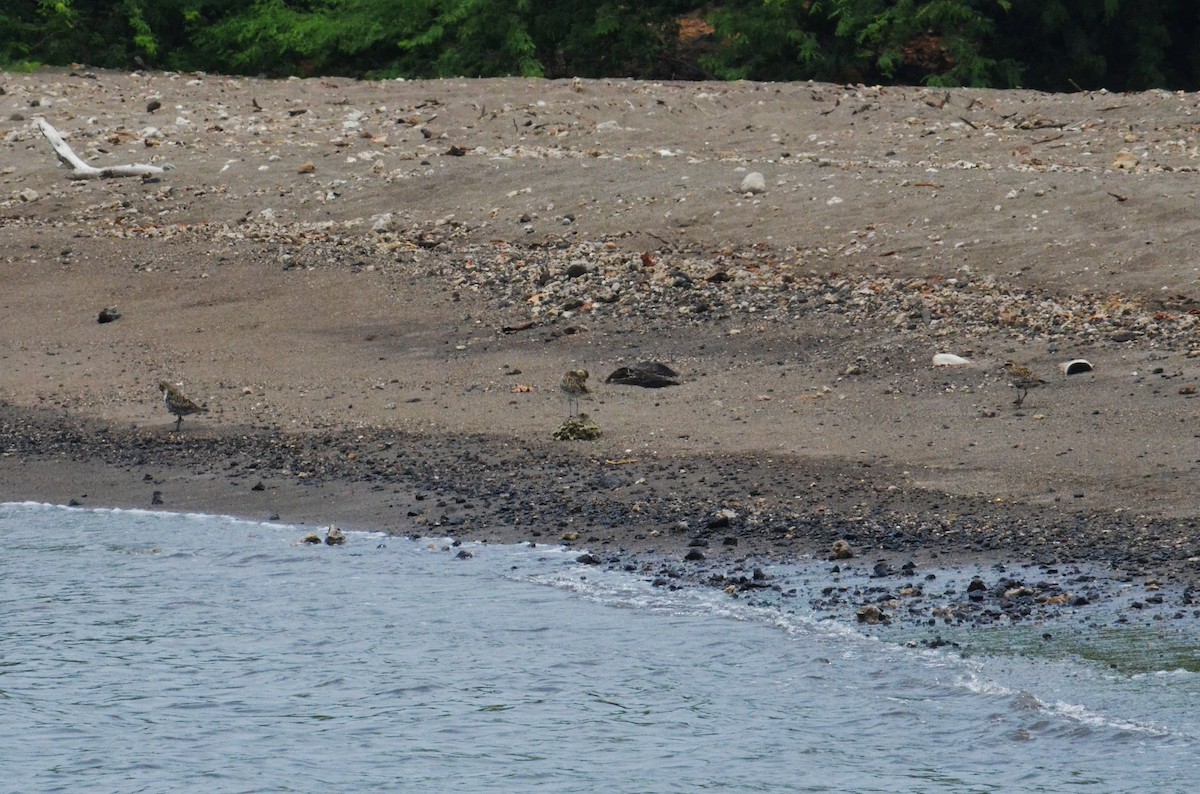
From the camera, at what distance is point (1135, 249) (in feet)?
35.2

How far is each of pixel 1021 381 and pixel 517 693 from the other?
4144 millimetres

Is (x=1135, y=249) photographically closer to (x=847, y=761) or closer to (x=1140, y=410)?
(x=1140, y=410)

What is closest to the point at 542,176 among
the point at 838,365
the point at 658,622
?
the point at 838,365

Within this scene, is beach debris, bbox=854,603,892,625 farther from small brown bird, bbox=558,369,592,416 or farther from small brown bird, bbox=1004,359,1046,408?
small brown bird, bbox=558,369,592,416

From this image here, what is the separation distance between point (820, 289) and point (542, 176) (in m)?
3.66

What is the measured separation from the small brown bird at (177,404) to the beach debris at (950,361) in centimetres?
442

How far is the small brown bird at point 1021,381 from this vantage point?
8723mm

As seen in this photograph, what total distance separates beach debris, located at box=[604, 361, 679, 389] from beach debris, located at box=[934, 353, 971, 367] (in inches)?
61.2

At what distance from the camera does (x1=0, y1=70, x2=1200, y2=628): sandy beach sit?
763 cm

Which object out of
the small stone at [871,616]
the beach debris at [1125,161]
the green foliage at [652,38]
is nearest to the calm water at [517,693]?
the small stone at [871,616]

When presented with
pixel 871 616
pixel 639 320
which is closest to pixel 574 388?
pixel 639 320

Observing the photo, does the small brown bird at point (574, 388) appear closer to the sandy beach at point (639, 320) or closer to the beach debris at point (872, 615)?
the sandy beach at point (639, 320)

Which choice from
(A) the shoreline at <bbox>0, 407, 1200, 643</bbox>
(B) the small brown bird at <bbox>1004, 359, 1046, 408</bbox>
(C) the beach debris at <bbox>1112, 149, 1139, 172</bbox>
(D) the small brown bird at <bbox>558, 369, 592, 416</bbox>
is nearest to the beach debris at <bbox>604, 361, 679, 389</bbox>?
(D) the small brown bird at <bbox>558, 369, 592, 416</bbox>

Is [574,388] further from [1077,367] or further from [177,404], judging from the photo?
[1077,367]
